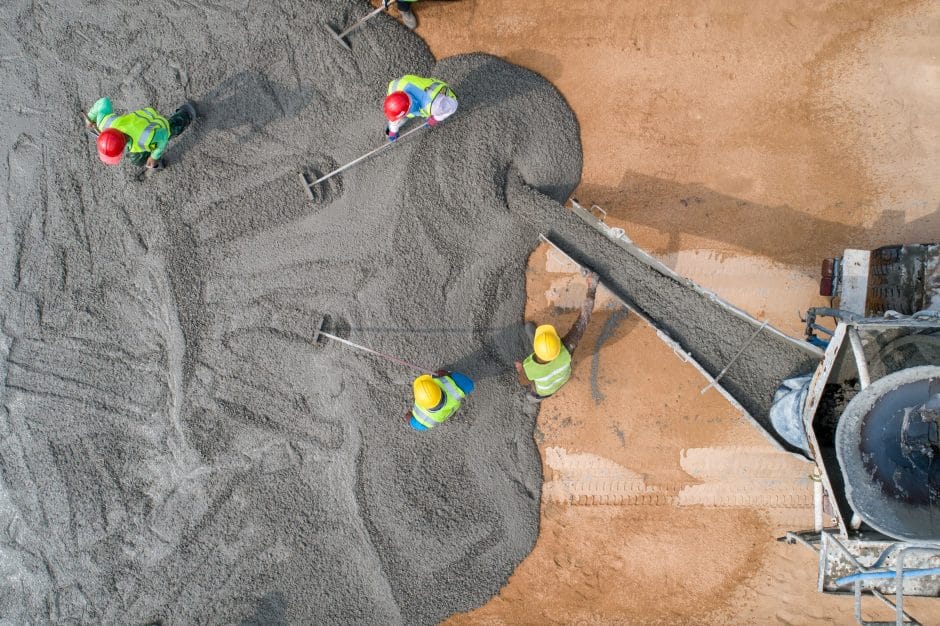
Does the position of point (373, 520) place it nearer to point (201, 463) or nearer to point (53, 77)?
point (201, 463)

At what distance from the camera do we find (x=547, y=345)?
5203mm

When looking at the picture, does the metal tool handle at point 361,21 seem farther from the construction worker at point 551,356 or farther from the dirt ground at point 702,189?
the construction worker at point 551,356

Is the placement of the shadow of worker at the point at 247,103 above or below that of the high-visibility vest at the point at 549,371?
above

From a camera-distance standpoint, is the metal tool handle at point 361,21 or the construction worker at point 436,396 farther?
the metal tool handle at point 361,21

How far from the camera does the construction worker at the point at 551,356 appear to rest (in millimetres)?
5234

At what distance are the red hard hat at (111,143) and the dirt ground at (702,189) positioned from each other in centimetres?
304

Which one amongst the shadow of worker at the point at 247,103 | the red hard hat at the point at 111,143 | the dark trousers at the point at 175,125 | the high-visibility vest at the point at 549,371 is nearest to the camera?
the red hard hat at the point at 111,143

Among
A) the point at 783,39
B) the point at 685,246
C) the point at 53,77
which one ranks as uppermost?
the point at 783,39

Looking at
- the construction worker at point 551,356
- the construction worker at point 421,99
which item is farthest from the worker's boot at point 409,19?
the construction worker at point 551,356

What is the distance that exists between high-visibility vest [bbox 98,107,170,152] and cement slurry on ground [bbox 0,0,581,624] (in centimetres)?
39

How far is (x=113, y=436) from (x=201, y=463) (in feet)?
2.96

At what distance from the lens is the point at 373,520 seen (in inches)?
227

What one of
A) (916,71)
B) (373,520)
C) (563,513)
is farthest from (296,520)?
(916,71)

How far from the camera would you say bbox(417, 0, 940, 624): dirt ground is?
19.7 ft
